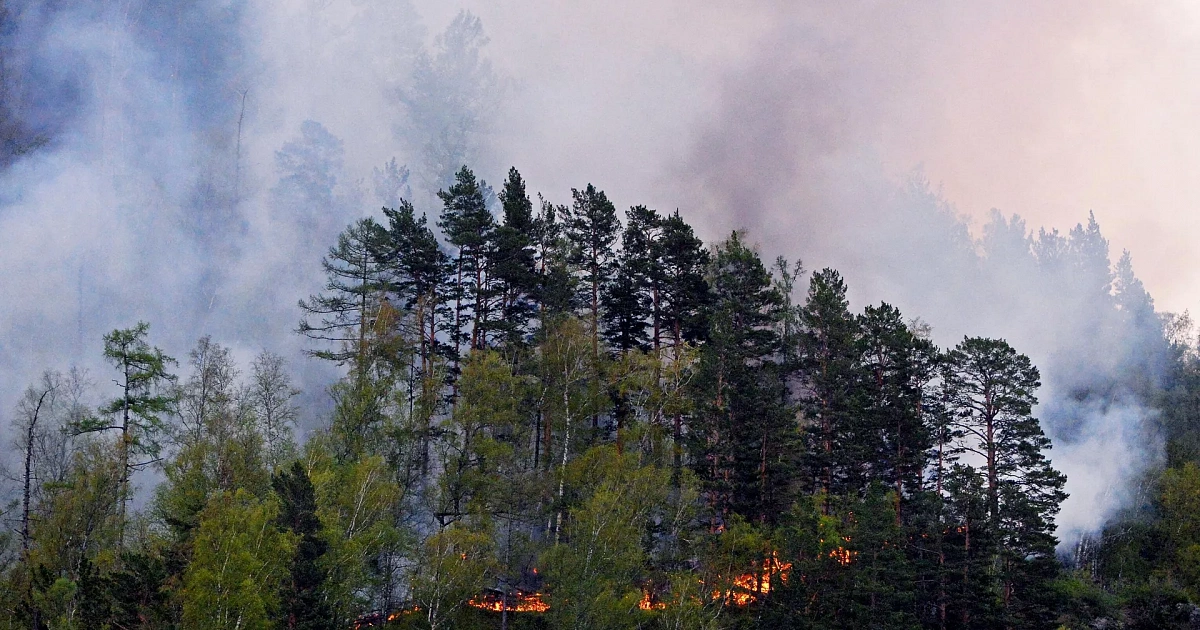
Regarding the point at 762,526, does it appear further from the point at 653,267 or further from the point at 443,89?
the point at 443,89

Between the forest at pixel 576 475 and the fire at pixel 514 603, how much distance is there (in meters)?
0.18

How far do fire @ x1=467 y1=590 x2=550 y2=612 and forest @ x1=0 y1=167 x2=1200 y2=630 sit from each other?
0.58 feet

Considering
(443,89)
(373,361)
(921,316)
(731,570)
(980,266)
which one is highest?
(443,89)

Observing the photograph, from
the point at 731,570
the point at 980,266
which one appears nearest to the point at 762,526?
the point at 731,570

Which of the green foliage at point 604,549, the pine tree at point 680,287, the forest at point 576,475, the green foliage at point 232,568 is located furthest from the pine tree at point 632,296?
the green foliage at point 232,568

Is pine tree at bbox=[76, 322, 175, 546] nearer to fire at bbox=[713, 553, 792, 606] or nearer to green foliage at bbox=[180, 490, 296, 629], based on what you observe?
green foliage at bbox=[180, 490, 296, 629]

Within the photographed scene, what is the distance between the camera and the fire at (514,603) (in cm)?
4128

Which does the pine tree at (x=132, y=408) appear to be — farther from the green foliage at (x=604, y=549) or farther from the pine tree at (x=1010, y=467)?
the pine tree at (x=1010, y=467)

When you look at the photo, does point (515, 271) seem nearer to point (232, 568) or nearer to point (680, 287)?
point (680, 287)

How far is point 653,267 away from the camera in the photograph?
5044 centimetres

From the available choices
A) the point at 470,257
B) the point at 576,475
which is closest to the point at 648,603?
the point at 576,475

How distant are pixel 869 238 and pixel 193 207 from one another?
73.1 m

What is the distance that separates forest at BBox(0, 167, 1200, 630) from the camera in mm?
35281

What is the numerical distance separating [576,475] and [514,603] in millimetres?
7990
